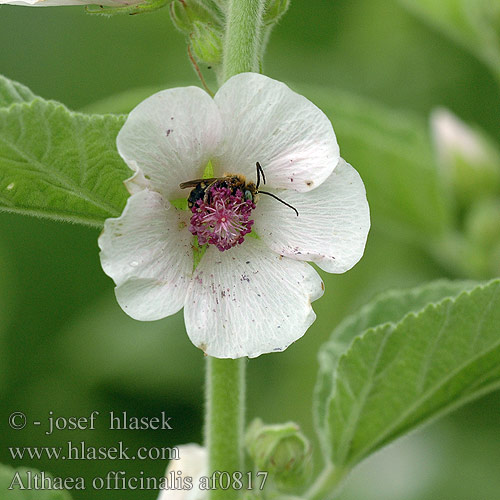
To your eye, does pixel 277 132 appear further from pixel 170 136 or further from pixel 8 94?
pixel 8 94

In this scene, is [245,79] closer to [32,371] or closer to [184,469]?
[184,469]

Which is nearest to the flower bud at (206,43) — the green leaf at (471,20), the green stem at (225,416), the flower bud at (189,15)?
the flower bud at (189,15)

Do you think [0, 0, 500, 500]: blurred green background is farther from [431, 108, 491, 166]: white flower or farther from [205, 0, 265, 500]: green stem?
[205, 0, 265, 500]: green stem

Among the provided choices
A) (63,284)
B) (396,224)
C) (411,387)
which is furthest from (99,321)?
(411,387)

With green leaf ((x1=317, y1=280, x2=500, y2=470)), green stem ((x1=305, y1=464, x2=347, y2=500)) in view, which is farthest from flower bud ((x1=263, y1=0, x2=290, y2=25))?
green stem ((x1=305, y1=464, x2=347, y2=500))

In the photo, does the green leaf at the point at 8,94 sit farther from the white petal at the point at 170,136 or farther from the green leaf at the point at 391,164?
the green leaf at the point at 391,164
